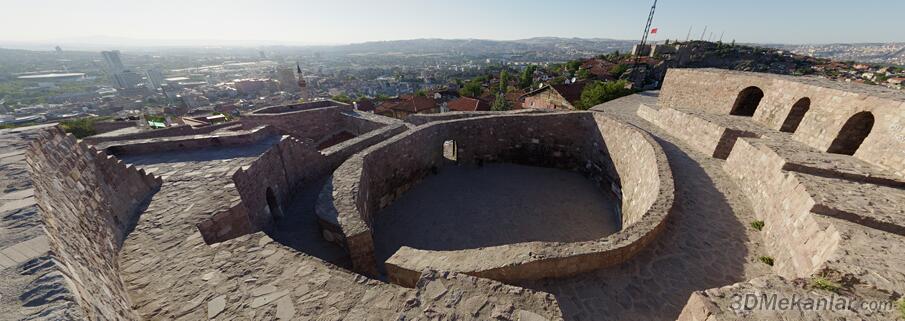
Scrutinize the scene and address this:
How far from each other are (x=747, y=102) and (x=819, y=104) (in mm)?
4733

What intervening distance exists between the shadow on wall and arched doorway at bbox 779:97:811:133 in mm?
6249

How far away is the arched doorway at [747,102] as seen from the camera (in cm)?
1245

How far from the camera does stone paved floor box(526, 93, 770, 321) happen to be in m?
4.82

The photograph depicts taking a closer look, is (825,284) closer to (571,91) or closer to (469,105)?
(571,91)

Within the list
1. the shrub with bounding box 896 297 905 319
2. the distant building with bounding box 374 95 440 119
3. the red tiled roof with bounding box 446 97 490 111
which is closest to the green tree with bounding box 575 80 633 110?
the red tiled roof with bounding box 446 97 490 111

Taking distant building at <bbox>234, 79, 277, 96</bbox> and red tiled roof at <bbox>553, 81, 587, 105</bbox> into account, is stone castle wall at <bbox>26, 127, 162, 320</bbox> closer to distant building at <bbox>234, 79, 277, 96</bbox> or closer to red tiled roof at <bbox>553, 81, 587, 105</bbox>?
red tiled roof at <bbox>553, 81, 587, 105</bbox>

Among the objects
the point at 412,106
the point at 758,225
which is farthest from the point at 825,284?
the point at 412,106

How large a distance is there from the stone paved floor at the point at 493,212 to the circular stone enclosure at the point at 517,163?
1.58 ft

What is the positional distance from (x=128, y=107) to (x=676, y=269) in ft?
373

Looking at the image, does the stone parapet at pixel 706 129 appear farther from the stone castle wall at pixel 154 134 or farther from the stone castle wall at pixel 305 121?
the stone castle wall at pixel 154 134

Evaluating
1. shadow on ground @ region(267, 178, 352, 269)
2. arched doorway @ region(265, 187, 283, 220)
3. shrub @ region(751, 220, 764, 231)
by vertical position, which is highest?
shrub @ region(751, 220, 764, 231)

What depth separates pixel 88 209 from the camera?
4.23m

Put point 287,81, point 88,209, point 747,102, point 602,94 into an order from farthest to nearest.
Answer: point 287,81
point 602,94
point 747,102
point 88,209

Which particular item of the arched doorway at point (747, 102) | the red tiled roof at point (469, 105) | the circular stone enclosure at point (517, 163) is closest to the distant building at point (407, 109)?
the red tiled roof at point (469, 105)
